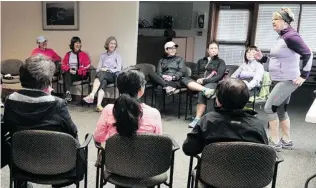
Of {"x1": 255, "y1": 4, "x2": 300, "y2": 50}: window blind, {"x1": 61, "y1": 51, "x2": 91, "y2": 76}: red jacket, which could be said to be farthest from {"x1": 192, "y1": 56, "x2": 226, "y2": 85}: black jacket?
{"x1": 255, "y1": 4, "x2": 300, "y2": 50}: window blind

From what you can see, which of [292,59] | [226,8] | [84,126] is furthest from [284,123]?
[226,8]

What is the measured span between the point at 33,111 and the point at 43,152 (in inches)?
9.8

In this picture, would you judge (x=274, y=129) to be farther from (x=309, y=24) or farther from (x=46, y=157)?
(x=309, y=24)

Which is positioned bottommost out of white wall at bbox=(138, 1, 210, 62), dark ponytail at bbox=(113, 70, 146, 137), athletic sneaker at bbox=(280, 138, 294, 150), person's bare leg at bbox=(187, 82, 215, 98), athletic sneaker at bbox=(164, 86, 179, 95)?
athletic sneaker at bbox=(280, 138, 294, 150)

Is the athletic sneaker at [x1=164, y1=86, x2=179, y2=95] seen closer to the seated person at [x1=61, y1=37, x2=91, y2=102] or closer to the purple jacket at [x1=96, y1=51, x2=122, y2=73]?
the purple jacket at [x1=96, y1=51, x2=122, y2=73]

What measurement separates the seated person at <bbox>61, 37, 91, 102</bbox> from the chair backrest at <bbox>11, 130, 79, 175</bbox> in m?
3.46

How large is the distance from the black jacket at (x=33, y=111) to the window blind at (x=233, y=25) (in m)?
7.07

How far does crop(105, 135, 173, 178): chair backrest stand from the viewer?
172 centimetres

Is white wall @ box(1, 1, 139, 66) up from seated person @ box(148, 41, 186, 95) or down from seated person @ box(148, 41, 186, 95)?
up

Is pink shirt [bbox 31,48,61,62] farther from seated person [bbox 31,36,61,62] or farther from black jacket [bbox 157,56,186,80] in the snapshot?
black jacket [bbox 157,56,186,80]

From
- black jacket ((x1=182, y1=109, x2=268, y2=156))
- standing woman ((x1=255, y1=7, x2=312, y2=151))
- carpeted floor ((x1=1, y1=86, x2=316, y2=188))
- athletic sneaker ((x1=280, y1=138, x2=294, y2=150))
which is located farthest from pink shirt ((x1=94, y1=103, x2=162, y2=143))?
athletic sneaker ((x1=280, y1=138, x2=294, y2=150))

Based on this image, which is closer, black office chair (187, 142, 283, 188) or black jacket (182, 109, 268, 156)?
black office chair (187, 142, 283, 188)

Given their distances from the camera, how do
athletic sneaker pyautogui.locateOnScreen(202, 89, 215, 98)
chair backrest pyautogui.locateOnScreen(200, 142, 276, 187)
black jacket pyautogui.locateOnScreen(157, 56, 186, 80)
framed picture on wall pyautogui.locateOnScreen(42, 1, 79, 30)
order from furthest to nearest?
framed picture on wall pyautogui.locateOnScreen(42, 1, 79, 30) → black jacket pyautogui.locateOnScreen(157, 56, 186, 80) → athletic sneaker pyautogui.locateOnScreen(202, 89, 215, 98) → chair backrest pyautogui.locateOnScreen(200, 142, 276, 187)

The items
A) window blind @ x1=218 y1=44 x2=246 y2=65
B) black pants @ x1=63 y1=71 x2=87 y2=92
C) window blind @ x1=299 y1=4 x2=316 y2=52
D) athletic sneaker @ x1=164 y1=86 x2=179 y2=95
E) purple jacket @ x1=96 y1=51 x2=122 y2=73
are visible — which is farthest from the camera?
window blind @ x1=218 y1=44 x2=246 y2=65
